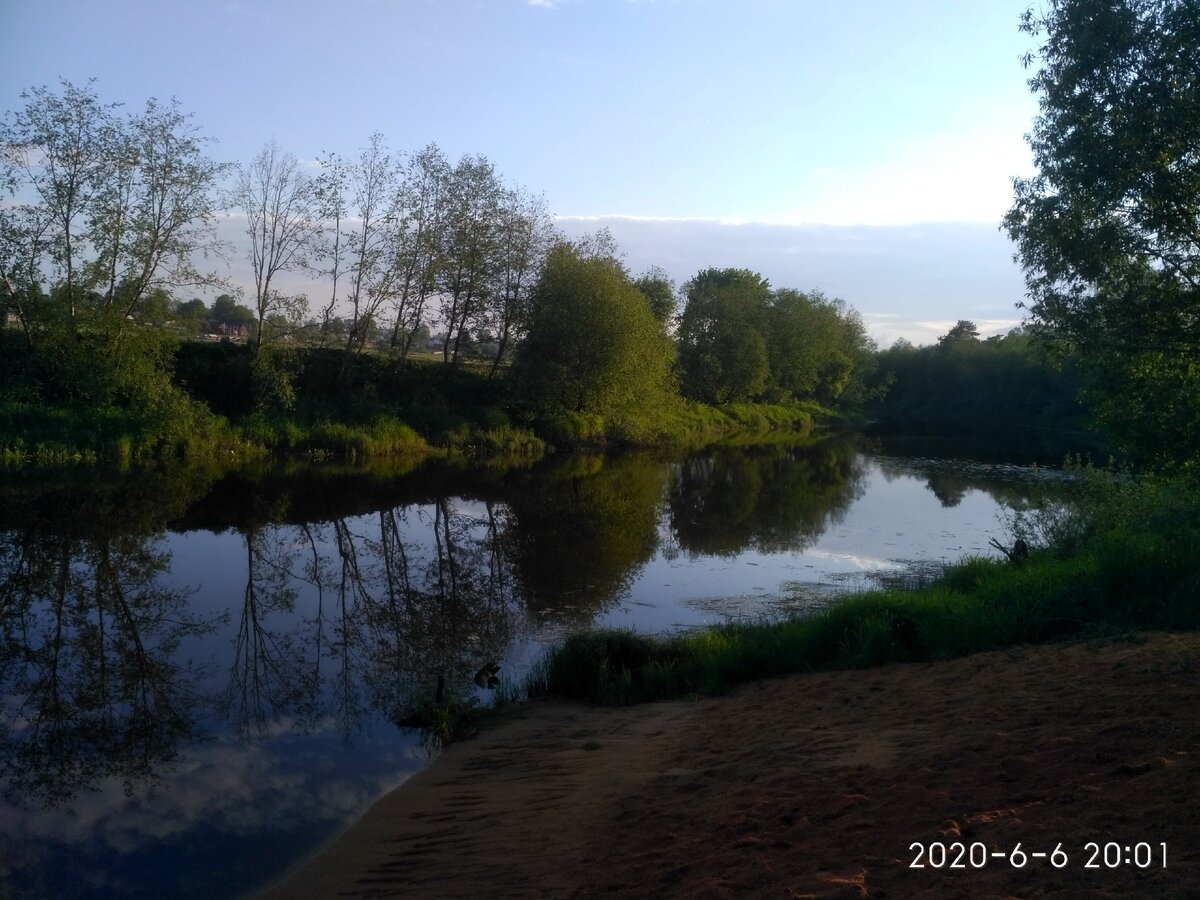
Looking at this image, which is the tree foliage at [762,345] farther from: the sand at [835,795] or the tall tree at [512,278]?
the sand at [835,795]

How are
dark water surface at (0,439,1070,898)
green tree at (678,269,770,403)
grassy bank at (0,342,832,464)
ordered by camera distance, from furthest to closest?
green tree at (678,269,770,403)
grassy bank at (0,342,832,464)
dark water surface at (0,439,1070,898)

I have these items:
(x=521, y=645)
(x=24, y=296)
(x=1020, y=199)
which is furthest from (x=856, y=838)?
(x=24, y=296)

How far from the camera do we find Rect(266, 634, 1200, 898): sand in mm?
4266

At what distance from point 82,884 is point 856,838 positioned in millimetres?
4919

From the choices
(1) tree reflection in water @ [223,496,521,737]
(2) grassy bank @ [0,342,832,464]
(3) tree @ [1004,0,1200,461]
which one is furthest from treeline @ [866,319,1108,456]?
(1) tree reflection in water @ [223,496,521,737]

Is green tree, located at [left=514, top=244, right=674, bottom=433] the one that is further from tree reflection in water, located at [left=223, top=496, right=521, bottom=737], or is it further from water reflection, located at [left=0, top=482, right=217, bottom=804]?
water reflection, located at [left=0, top=482, right=217, bottom=804]

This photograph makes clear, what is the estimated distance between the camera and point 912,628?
9.82 meters

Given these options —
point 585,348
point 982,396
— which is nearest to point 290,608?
point 585,348

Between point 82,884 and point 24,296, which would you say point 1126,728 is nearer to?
point 82,884

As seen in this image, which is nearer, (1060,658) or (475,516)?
(1060,658)

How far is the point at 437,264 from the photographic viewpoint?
39.3 meters

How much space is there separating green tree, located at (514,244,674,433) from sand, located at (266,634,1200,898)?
109ft

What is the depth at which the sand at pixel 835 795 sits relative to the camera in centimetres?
427

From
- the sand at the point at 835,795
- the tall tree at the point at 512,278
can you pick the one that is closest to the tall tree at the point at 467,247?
the tall tree at the point at 512,278
